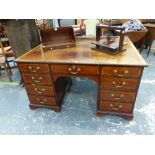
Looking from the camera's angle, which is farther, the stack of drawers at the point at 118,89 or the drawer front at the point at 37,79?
the drawer front at the point at 37,79

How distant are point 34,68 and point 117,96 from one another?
97cm

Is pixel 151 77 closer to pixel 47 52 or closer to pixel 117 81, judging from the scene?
pixel 117 81

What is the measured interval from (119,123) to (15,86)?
186 cm

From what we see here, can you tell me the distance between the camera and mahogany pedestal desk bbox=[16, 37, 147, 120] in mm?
1367

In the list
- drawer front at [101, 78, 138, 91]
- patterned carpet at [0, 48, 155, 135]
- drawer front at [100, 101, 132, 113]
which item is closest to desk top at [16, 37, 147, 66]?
drawer front at [101, 78, 138, 91]

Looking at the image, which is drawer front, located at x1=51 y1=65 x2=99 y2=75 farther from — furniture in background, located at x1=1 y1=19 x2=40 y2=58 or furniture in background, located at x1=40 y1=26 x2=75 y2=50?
furniture in background, located at x1=1 y1=19 x2=40 y2=58

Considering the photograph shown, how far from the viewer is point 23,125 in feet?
5.72

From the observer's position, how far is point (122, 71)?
1.36m

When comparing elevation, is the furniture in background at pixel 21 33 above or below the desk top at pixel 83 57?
above

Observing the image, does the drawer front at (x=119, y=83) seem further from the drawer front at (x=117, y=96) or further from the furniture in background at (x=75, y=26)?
the furniture in background at (x=75, y=26)

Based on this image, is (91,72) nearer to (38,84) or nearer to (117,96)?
(117,96)

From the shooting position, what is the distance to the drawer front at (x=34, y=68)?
1519 millimetres

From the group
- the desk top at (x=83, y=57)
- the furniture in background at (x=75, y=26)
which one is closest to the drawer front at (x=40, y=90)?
the desk top at (x=83, y=57)

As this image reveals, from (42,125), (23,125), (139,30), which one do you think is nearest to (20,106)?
(23,125)
